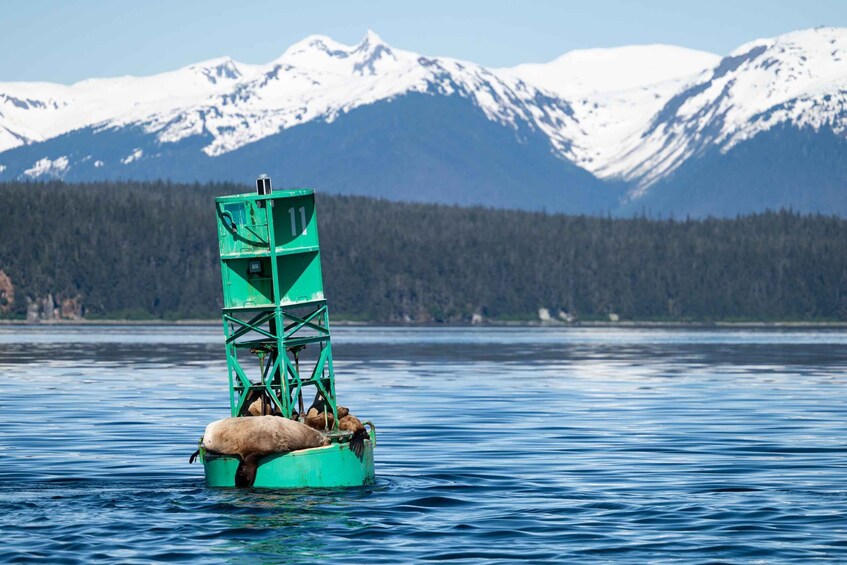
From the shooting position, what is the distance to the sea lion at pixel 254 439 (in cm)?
3422

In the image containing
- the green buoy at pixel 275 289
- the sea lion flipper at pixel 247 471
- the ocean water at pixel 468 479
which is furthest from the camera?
the green buoy at pixel 275 289

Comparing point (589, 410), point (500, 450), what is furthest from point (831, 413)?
point (500, 450)

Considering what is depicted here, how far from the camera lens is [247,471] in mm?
34562

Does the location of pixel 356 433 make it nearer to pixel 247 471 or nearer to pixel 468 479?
pixel 247 471

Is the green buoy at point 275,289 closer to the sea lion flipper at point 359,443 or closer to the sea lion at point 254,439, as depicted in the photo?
the sea lion flipper at point 359,443

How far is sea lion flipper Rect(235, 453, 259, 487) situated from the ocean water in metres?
0.40

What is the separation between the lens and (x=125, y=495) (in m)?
36.3

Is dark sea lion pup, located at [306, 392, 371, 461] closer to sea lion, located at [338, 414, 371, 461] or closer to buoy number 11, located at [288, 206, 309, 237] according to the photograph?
sea lion, located at [338, 414, 371, 461]

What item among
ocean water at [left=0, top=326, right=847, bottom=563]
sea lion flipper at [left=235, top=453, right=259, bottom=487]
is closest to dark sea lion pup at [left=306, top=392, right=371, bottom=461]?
ocean water at [left=0, top=326, right=847, bottom=563]

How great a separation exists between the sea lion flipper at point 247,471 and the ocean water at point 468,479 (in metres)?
0.40

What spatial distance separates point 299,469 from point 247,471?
1.11 metres

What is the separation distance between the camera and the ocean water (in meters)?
30.1

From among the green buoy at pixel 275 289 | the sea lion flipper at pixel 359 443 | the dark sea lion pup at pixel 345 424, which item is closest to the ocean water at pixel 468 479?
the green buoy at pixel 275 289

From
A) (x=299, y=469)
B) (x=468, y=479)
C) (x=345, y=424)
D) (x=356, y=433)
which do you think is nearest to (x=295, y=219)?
(x=345, y=424)
